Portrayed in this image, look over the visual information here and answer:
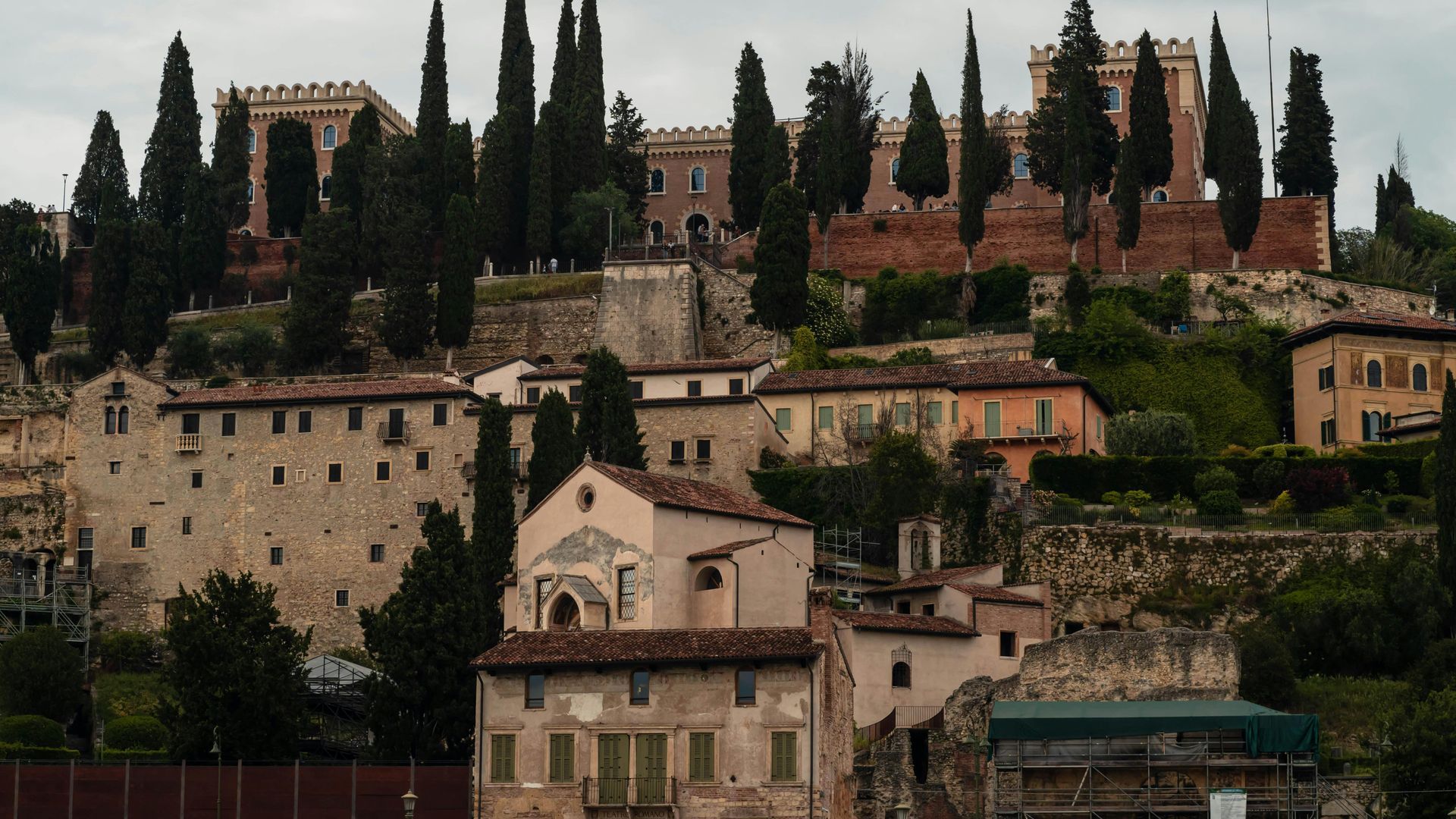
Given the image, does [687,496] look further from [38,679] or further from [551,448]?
[38,679]

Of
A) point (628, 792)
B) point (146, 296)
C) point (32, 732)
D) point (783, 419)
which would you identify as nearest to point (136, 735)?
point (32, 732)

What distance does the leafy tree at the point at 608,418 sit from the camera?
210 ft

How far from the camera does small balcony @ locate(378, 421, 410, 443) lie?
235 feet

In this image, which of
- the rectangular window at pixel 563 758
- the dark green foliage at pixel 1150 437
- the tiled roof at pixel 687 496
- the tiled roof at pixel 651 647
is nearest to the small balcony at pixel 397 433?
the tiled roof at pixel 687 496

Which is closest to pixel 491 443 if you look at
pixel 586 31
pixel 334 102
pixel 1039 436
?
pixel 1039 436

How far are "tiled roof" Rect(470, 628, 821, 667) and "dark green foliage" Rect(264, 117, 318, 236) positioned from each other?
54534mm

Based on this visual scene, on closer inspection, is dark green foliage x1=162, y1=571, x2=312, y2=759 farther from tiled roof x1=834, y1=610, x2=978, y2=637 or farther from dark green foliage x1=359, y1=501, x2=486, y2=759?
tiled roof x1=834, y1=610, x2=978, y2=637

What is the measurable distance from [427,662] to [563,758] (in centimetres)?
689

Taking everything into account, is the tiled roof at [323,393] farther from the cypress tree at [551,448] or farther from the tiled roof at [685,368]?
the cypress tree at [551,448]

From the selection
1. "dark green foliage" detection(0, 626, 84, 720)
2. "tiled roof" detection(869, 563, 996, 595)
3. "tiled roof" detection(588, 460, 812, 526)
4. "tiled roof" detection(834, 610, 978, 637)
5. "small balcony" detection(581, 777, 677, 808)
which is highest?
"tiled roof" detection(588, 460, 812, 526)

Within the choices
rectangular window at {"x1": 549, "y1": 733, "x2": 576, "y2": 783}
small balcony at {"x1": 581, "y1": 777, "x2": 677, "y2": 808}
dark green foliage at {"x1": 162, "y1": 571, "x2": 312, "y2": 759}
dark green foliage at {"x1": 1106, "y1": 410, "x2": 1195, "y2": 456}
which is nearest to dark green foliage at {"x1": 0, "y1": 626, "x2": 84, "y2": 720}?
dark green foliage at {"x1": 162, "y1": 571, "x2": 312, "y2": 759}

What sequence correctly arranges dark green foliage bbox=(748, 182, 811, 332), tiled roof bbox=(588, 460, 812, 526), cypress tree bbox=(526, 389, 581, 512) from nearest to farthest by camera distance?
tiled roof bbox=(588, 460, 812, 526), cypress tree bbox=(526, 389, 581, 512), dark green foliage bbox=(748, 182, 811, 332)

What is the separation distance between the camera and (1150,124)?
8594 cm

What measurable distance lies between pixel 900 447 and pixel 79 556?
1118 inches
